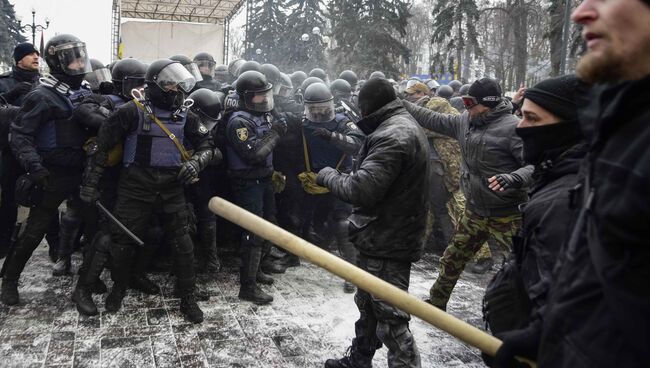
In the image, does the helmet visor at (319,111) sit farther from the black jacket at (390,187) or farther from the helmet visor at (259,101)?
the black jacket at (390,187)

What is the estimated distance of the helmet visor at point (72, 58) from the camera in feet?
16.1

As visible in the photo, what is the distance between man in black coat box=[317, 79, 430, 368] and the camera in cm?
334

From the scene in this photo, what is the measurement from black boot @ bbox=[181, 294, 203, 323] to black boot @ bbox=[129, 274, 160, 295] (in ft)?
2.40

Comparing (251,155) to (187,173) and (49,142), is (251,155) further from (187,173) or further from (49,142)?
(49,142)

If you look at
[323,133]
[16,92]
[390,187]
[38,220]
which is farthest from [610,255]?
[16,92]

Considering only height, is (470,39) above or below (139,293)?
above

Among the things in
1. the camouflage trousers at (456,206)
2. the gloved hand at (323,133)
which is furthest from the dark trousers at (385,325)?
the camouflage trousers at (456,206)

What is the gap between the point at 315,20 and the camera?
34.3 metres

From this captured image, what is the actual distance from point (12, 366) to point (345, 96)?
5685 mm

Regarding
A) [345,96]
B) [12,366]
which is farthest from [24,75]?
[345,96]

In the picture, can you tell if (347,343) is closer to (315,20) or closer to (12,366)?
(12,366)

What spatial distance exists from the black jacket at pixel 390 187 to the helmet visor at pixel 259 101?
198cm

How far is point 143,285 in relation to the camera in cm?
527

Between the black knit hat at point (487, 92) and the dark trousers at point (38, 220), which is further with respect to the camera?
the black knit hat at point (487, 92)
